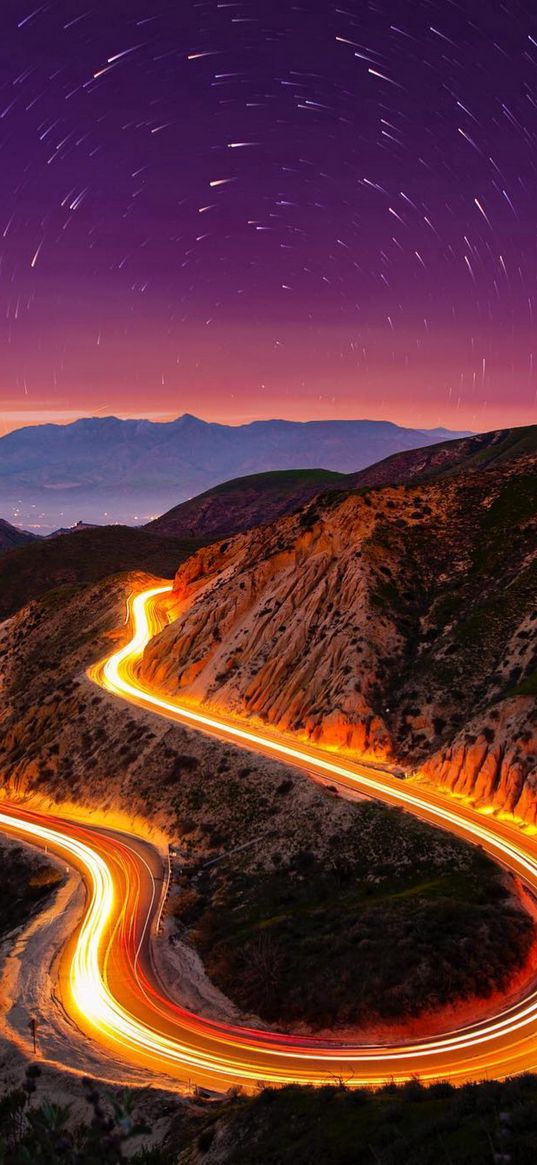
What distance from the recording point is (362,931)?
122 feet

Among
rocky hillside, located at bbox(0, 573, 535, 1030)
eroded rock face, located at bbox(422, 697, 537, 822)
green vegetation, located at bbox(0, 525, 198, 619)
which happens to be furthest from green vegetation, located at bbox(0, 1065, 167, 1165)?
green vegetation, located at bbox(0, 525, 198, 619)

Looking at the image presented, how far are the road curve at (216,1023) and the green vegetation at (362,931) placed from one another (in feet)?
5.62

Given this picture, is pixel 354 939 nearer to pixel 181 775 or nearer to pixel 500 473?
pixel 181 775

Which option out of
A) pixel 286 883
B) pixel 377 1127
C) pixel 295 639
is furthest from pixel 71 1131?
→ pixel 295 639

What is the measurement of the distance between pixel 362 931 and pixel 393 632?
1472 inches

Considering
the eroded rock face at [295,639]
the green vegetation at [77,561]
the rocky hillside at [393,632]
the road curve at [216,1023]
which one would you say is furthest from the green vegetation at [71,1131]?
the green vegetation at [77,561]

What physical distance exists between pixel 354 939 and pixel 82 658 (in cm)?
6689

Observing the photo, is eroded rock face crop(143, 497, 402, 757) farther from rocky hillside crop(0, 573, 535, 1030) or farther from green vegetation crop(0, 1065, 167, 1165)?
green vegetation crop(0, 1065, 167, 1165)

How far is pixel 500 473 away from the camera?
92.0 m

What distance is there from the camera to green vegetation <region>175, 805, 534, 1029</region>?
3312 centimetres

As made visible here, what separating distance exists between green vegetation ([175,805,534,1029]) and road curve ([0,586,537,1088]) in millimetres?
1712

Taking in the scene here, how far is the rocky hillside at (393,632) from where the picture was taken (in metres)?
57.4

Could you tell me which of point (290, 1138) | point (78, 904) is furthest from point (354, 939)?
point (78, 904)

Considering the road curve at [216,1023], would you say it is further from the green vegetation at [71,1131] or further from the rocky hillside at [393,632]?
the green vegetation at [71,1131]
